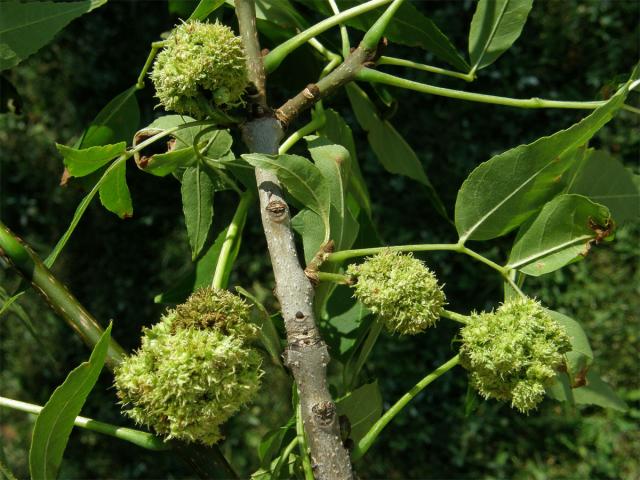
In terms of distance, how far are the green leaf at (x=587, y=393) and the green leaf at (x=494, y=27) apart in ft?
1.16

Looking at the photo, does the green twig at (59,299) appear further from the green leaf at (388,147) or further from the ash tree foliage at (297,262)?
the green leaf at (388,147)

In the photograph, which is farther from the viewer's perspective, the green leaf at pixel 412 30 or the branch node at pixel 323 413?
the green leaf at pixel 412 30

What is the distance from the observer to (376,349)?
97.3 inches

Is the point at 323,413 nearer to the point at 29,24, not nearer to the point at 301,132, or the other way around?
the point at 301,132

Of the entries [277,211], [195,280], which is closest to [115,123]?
[195,280]

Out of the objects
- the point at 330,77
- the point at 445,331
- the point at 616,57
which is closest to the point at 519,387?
the point at 330,77

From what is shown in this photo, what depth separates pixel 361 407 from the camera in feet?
2.35

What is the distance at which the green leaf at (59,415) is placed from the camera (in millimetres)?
601

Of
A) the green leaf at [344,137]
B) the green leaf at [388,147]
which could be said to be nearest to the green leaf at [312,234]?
Answer: the green leaf at [344,137]

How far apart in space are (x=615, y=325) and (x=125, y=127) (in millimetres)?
1956

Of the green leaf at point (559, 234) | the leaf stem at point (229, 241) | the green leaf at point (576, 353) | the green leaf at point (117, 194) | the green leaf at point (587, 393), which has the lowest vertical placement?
the green leaf at point (587, 393)

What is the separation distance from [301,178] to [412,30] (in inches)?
12.6

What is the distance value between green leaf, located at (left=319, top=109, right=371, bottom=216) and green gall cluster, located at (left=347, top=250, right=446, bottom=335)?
0.17m

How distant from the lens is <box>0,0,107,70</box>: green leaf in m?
0.78
